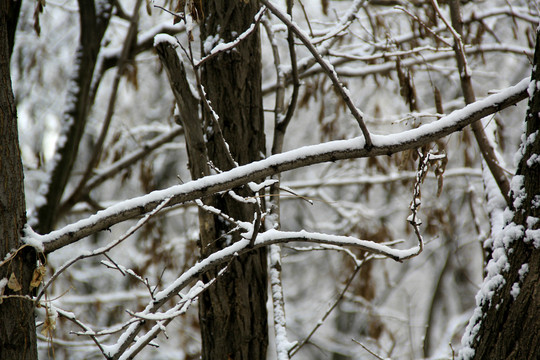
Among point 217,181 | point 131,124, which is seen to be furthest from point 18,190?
point 131,124

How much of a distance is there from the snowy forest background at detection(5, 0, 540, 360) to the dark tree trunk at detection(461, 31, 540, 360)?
294 millimetres

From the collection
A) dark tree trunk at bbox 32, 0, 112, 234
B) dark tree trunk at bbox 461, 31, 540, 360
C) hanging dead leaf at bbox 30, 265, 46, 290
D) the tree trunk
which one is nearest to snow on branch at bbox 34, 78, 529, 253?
hanging dead leaf at bbox 30, 265, 46, 290

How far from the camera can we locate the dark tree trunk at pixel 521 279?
141 cm

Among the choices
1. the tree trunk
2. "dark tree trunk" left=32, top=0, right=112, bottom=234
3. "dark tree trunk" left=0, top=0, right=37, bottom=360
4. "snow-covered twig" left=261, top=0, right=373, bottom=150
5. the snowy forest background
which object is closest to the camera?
"snow-covered twig" left=261, top=0, right=373, bottom=150

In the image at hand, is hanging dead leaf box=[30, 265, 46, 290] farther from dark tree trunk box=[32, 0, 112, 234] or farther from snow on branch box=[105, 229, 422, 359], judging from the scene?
dark tree trunk box=[32, 0, 112, 234]

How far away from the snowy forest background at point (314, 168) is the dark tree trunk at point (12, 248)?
0.24ft

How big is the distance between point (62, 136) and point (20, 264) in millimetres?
2122

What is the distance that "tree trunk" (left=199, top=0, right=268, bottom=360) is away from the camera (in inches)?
85.4

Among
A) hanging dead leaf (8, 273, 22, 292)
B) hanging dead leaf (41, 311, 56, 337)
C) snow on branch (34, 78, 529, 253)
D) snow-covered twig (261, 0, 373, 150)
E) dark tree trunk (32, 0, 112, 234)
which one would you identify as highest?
dark tree trunk (32, 0, 112, 234)

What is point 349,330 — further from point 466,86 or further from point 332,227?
point 466,86

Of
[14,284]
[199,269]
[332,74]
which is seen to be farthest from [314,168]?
[14,284]

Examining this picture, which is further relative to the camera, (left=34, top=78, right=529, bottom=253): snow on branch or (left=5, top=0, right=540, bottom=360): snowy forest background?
(left=5, top=0, right=540, bottom=360): snowy forest background

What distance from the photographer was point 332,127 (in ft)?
14.1

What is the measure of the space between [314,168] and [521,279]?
7.93m
